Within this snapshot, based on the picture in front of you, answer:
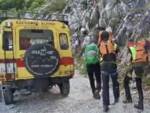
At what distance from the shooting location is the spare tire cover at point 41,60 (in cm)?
1463

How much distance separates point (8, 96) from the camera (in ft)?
49.1

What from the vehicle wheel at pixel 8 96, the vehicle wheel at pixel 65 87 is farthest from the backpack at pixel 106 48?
the vehicle wheel at pixel 8 96

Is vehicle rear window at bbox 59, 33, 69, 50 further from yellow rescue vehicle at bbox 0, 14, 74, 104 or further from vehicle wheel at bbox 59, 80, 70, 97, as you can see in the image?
vehicle wheel at bbox 59, 80, 70, 97

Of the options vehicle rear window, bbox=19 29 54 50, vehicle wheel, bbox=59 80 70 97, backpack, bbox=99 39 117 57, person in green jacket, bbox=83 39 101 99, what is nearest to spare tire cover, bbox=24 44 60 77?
vehicle rear window, bbox=19 29 54 50

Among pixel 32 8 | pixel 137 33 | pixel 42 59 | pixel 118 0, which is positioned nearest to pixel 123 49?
pixel 137 33

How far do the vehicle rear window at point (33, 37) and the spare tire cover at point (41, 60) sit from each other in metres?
0.26

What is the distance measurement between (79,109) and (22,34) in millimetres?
3367

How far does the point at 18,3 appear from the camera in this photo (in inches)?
1715

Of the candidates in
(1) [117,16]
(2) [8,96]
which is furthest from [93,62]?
(1) [117,16]

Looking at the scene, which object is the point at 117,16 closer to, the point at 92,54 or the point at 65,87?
the point at 65,87

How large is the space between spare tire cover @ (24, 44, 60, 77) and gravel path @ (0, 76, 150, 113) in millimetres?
933

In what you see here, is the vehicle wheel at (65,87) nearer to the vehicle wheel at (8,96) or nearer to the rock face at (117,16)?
the vehicle wheel at (8,96)

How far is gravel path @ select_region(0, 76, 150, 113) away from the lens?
1213 centimetres

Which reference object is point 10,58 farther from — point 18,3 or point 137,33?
point 18,3
